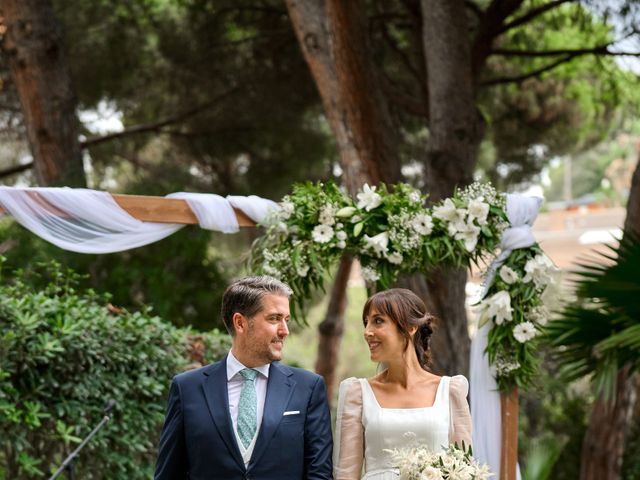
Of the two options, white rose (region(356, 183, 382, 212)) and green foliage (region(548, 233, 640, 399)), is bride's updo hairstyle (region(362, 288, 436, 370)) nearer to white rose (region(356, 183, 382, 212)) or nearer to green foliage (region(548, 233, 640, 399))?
green foliage (region(548, 233, 640, 399))

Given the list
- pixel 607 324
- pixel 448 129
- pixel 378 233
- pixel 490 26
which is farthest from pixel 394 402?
pixel 490 26

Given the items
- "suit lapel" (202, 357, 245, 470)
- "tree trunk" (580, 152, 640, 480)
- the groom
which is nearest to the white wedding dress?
the groom

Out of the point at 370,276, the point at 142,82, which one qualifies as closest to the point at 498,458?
the point at 370,276

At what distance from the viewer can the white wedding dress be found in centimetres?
453

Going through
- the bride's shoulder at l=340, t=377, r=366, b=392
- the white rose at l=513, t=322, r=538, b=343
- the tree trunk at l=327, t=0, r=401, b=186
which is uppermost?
the tree trunk at l=327, t=0, r=401, b=186

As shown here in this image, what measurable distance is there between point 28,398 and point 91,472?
→ 814 mm

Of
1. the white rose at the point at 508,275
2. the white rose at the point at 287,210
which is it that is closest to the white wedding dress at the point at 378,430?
the white rose at the point at 508,275

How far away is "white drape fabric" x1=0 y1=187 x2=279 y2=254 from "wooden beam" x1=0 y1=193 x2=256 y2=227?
1.3 inches

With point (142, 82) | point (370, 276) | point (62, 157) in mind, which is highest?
point (142, 82)

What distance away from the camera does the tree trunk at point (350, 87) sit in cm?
905

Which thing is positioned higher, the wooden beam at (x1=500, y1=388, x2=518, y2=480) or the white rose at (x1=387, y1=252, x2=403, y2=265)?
the white rose at (x1=387, y1=252, x2=403, y2=265)

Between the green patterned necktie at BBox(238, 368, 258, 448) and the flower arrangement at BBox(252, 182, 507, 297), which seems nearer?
the green patterned necktie at BBox(238, 368, 258, 448)

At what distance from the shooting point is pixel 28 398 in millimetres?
6766

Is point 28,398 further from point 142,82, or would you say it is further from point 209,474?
point 142,82
